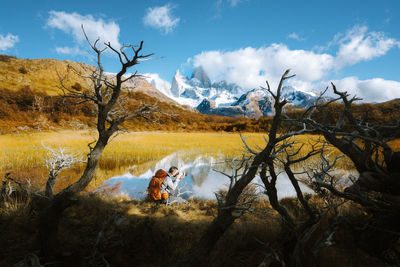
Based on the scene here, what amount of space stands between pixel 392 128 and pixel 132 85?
466 cm

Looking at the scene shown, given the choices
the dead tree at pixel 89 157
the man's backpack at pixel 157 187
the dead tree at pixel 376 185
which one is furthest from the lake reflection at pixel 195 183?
the dead tree at pixel 376 185

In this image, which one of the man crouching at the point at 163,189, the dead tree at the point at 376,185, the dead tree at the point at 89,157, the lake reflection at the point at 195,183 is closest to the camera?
the dead tree at the point at 376,185

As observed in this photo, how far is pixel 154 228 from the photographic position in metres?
4.59

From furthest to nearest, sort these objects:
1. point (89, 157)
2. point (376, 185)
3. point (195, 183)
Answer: point (195, 183) → point (89, 157) → point (376, 185)

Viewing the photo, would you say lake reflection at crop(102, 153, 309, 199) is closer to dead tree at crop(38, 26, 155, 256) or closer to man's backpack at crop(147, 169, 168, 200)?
man's backpack at crop(147, 169, 168, 200)

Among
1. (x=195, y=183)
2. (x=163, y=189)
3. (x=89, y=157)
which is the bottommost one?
(x=195, y=183)

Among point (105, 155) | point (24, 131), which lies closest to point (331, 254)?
point (105, 155)

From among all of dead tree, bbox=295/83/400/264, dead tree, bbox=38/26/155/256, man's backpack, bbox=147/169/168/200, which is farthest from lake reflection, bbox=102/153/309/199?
dead tree, bbox=295/83/400/264

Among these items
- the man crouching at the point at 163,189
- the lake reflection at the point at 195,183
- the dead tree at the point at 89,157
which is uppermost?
the dead tree at the point at 89,157

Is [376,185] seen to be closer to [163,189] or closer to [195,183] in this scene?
[163,189]

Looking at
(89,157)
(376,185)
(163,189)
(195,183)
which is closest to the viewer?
(376,185)

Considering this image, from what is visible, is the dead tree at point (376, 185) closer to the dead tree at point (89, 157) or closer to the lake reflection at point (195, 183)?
the dead tree at point (89, 157)

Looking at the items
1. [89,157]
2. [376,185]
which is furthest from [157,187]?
[376,185]

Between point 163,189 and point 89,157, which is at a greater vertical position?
point 89,157
